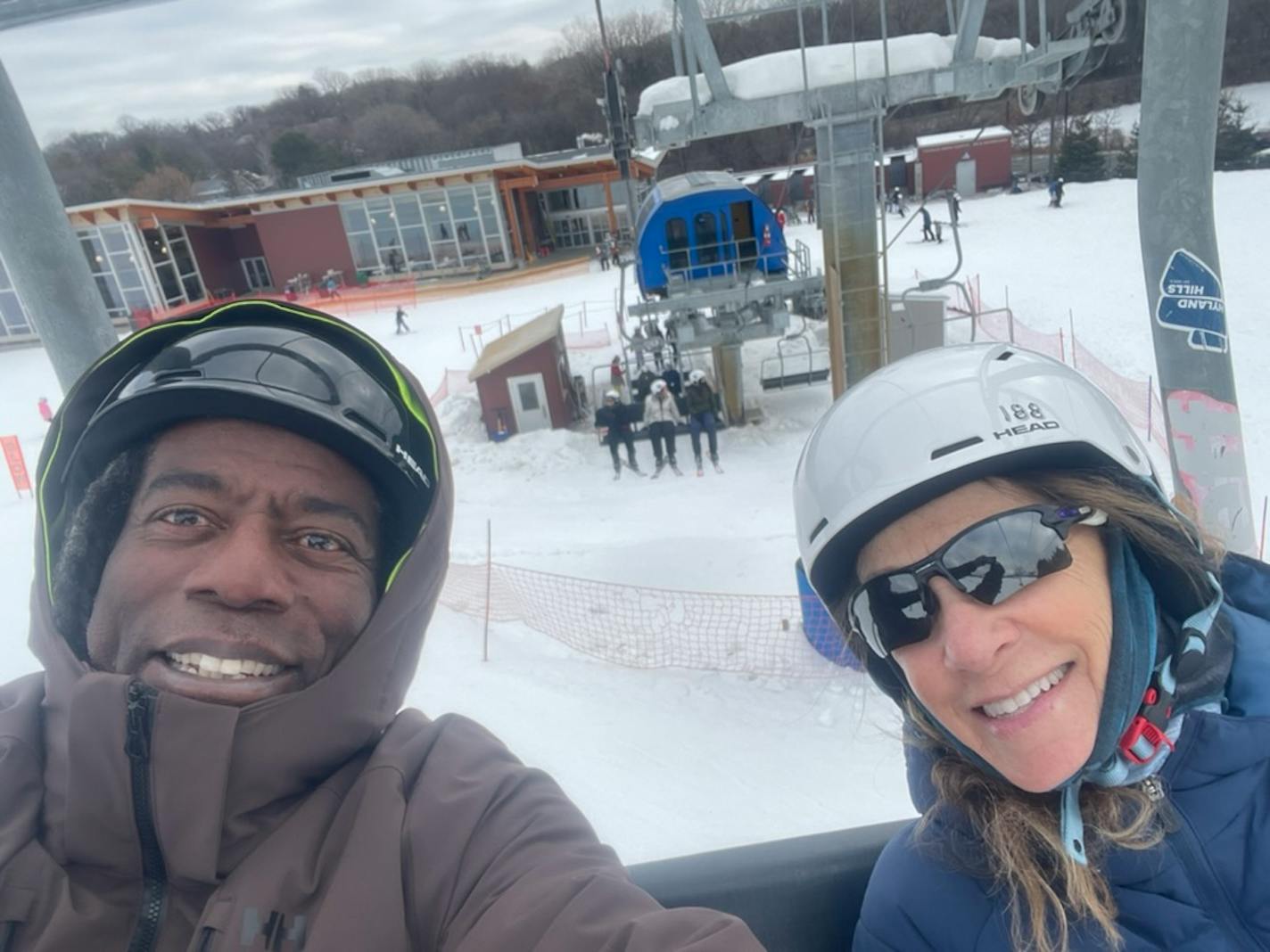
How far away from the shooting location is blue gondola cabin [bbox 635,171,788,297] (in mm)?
12555

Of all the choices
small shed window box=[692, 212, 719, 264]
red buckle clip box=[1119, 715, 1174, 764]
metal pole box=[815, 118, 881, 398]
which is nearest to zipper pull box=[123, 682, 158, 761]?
red buckle clip box=[1119, 715, 1174, 764]

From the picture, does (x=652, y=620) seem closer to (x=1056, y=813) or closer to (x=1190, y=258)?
(x=1190, y=258)

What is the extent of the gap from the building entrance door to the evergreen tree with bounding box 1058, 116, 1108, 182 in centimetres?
3078

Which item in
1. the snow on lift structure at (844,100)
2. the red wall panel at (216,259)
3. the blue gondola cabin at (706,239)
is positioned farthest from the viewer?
the red wall panel at (216,259)

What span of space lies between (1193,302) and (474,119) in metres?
63.3

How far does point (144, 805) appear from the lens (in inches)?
49.8

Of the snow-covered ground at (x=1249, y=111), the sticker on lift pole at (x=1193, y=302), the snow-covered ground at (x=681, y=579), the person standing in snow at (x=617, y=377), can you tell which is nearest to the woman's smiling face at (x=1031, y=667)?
the snow-covered ground at (x=681, y=579)

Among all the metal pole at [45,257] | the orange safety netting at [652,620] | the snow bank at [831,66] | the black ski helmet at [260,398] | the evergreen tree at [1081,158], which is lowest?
the orange safety netting at [652,620]

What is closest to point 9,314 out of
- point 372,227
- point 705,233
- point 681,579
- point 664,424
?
point 372,227

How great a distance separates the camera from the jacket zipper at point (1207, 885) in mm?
1331

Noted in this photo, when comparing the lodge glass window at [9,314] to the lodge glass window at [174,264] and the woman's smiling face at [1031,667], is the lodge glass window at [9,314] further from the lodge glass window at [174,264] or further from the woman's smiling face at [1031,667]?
the woman's smiling face at [1031,667]

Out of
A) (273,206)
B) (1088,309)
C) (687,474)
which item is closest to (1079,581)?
(687,474)

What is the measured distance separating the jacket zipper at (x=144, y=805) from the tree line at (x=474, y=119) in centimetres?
2642

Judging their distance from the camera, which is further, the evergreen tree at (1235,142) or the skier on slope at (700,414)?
the evergreen tree at (1235,142)
